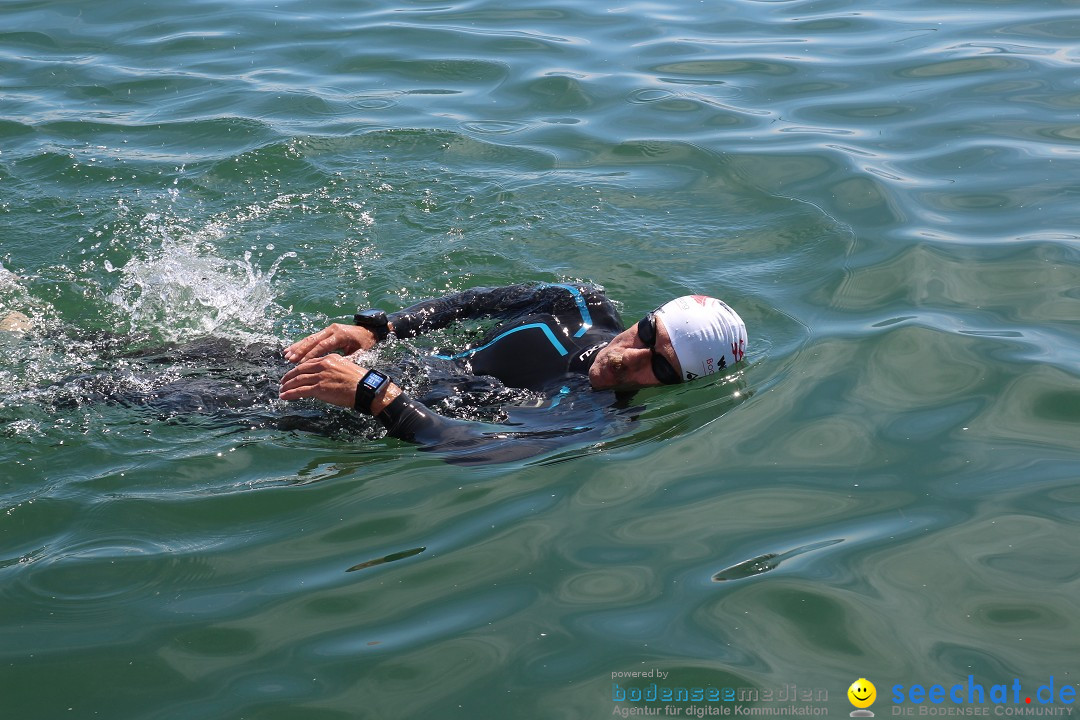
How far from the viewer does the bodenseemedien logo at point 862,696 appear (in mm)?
3795

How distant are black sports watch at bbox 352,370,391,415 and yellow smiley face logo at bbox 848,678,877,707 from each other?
8.88ft

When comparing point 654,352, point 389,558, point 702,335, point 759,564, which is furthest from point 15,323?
point 759,564

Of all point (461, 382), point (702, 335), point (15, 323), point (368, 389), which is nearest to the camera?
point (368, 389)

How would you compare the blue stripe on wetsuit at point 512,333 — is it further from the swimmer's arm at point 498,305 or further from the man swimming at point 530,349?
the swimmer's arm at point 498,305

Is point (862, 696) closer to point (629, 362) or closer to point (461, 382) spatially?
point (629, 362)

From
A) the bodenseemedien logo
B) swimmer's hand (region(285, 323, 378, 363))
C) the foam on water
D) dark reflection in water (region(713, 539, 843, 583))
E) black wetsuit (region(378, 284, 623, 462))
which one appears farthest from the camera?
the foam on water

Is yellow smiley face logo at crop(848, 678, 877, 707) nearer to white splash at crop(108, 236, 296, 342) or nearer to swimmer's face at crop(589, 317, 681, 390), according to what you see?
swimmer's face at crop(589, 317, 681, 390)

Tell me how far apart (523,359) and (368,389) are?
3.82ft

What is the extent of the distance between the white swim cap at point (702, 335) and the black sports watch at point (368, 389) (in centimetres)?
157

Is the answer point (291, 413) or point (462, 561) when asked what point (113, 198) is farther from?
point (462, 561)

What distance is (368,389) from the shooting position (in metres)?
5.47

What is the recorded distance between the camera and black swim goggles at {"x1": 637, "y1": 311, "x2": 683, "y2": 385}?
5.86 meters

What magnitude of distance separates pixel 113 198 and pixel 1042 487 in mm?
6845

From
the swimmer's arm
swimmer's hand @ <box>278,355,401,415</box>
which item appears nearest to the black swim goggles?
the swimmer's arm
